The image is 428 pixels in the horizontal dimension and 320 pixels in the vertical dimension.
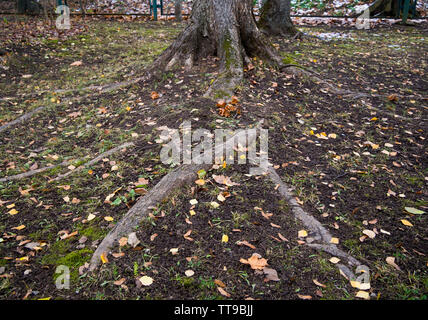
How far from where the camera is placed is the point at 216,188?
3.00 meters

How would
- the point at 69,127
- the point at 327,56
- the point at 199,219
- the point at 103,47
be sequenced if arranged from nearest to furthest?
1. the point at 199,219
2. the point at 69,127
3. the point at 327,56
4. the point at 103,47

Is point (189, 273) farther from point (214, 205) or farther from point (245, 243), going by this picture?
point (214, 205)

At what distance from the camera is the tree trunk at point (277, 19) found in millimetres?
8188

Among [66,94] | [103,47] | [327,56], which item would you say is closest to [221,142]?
[66,94]

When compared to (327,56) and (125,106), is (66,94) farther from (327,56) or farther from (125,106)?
(327,56)

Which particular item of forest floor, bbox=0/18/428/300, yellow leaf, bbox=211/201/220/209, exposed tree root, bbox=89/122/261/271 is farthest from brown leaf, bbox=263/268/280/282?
exposed tree root, bbox=89/122/261/271

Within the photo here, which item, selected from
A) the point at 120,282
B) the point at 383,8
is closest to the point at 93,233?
the point at 120,282

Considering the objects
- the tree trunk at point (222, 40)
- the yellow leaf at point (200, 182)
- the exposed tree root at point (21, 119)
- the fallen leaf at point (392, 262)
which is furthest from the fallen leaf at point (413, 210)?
the exposed tree root at point (21, 119)

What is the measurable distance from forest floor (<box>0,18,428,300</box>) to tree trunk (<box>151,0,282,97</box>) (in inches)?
11.7

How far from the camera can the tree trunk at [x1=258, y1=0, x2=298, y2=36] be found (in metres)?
8.19

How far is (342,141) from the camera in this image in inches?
156

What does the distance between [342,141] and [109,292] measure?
3210 mm

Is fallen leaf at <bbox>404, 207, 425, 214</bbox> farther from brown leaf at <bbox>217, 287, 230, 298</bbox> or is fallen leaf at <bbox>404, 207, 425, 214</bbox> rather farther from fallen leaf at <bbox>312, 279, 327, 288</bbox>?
brown leaf at <bbox>217, 287, 230, 298</bbox>

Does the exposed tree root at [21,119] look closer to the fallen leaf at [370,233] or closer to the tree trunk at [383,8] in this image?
the fallen leaf at [370,233]
